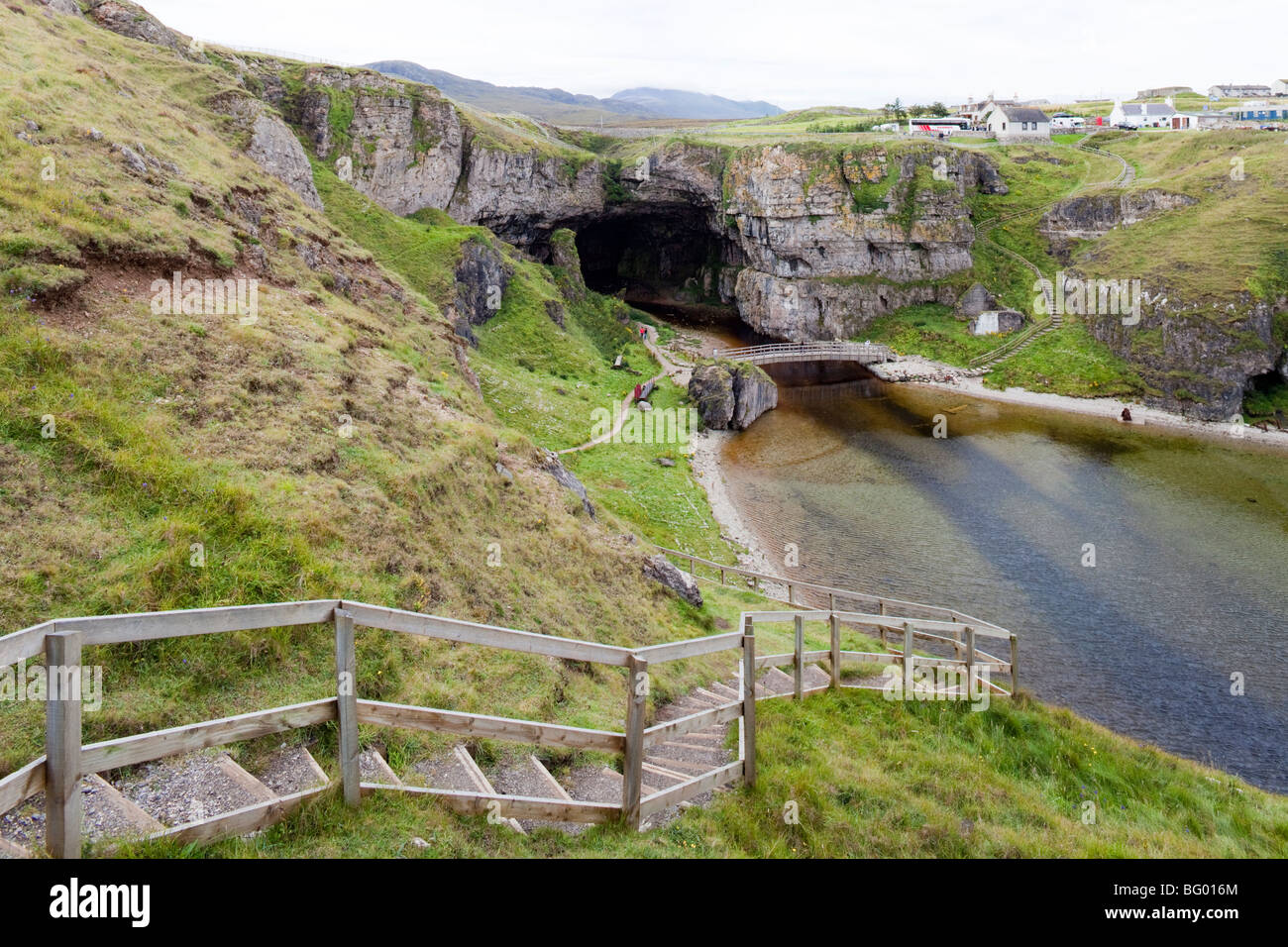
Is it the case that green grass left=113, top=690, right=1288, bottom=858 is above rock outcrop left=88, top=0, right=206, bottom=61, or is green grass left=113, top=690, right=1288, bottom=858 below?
below

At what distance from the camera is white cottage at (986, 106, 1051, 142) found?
10100 centimetres

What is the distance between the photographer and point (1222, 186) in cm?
6794

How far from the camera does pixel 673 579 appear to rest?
20.9m

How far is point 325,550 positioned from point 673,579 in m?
11.6

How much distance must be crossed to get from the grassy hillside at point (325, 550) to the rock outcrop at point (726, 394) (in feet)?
89.8

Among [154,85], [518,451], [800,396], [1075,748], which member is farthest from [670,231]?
[1075,748]

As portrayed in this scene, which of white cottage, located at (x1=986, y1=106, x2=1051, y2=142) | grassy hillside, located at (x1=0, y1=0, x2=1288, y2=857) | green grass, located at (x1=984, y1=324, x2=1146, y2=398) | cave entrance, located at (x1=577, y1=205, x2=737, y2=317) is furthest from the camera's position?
white cottage, located at (x1=986, y1=106, x2=1051, y2=142)

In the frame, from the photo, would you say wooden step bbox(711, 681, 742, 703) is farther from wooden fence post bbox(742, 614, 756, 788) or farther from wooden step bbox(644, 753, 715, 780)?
wooden fence post bbox(742, 614, 756, 788)

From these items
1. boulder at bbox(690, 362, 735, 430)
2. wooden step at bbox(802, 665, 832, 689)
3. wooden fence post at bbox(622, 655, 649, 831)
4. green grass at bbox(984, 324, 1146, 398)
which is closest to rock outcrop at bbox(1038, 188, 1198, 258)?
green grass at bbox(984, 324, 1146, 398)

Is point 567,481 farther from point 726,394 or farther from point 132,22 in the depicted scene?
point 132,22

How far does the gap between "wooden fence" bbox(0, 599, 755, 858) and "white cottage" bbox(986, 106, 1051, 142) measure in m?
→ 116

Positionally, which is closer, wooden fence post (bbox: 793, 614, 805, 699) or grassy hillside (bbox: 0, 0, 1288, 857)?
grassy hillside (bbox: 0, 0, 1288, 857)
